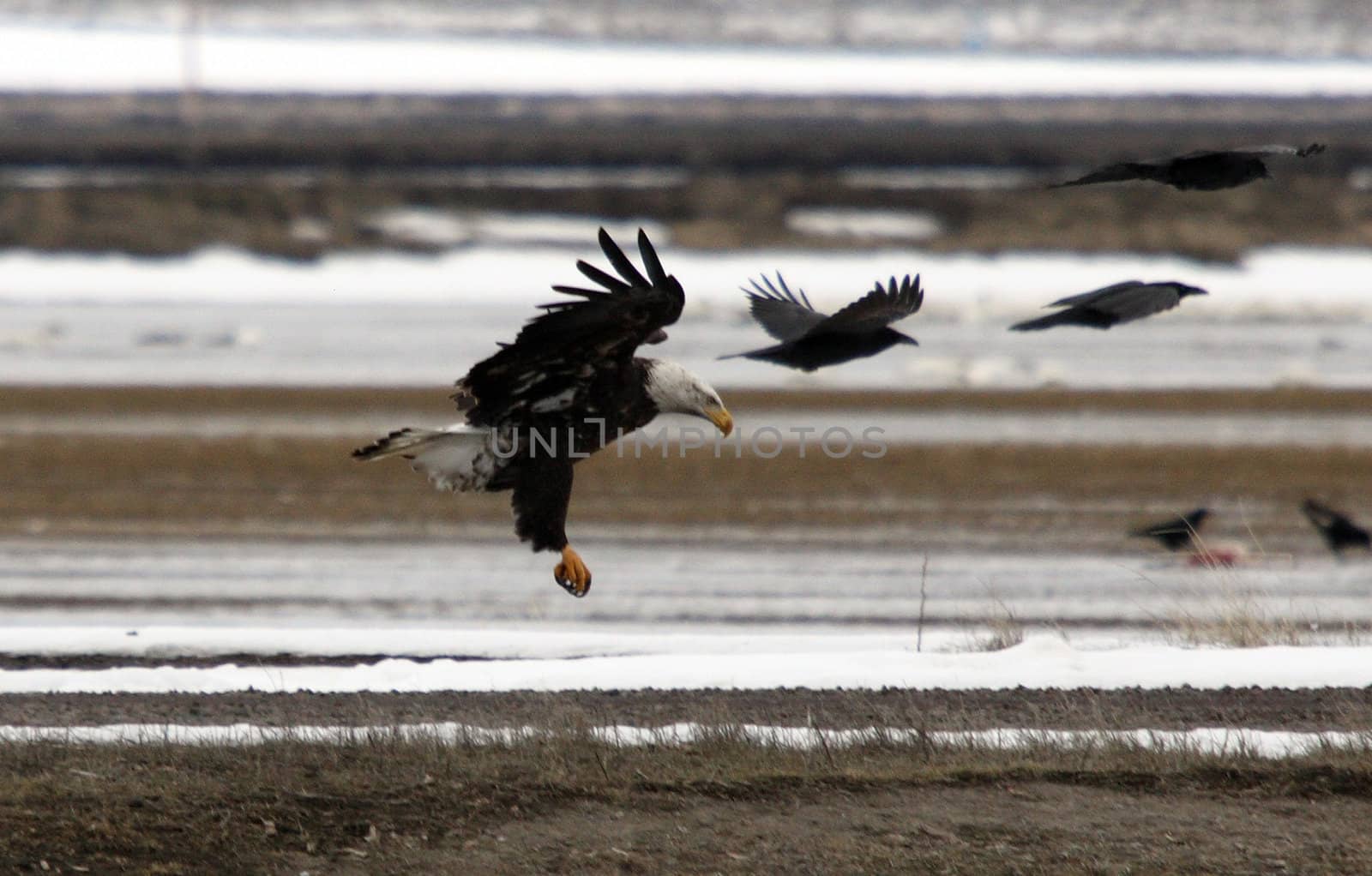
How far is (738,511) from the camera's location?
14.4 meters

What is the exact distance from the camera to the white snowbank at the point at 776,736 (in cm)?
627

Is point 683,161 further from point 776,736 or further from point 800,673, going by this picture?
point 776,736

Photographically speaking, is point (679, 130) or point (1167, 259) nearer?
point (1167, 259)

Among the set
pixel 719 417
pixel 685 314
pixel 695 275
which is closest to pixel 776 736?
pixel 719 417

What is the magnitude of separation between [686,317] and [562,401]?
20.3m

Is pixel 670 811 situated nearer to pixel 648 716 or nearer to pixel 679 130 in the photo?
pixel 648 716

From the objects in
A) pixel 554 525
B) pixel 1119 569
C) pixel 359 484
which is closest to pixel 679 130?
pixel 359 484

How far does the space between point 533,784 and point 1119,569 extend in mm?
7046

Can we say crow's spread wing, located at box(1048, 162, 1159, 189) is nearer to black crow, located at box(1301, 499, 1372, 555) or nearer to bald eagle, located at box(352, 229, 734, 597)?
bald eagle, located at box(352, 229, 734, 597)

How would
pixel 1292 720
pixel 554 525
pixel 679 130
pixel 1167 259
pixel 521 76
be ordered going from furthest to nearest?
pixel 521 76
pixel 679 130
pixel 1167 259
pixel 554 525
pixel 1292 720

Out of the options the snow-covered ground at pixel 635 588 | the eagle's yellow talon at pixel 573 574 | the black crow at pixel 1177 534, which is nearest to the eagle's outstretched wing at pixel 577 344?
the eagle's yellow talon at pixel 573 574

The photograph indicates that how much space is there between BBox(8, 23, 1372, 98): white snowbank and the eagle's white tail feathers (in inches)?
1884

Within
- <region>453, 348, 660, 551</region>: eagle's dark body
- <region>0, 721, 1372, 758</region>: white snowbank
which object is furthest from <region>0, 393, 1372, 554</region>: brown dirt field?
<region>0, 721, 1372, 758</region>: white snowbank

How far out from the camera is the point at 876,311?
24.8 feet
